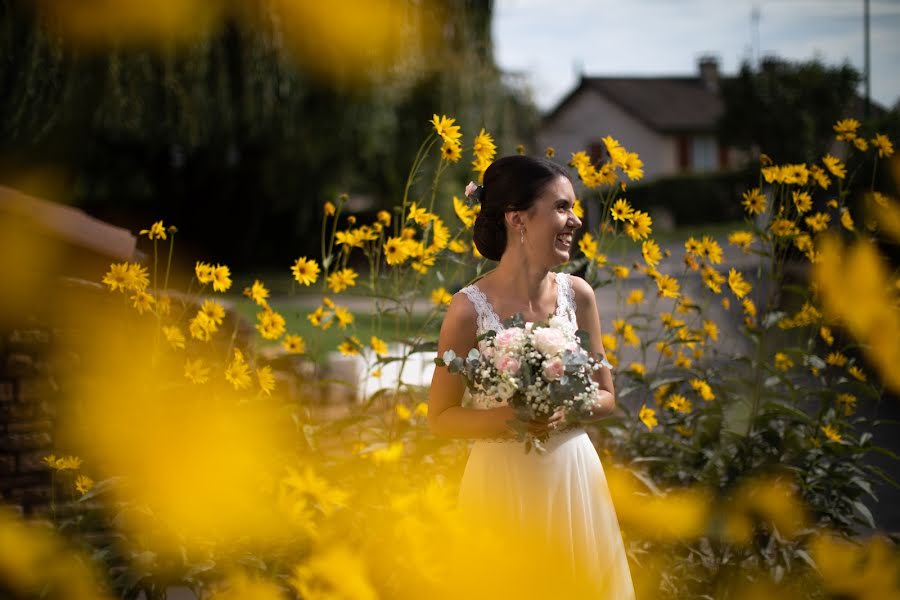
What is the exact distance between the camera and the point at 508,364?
199 centimetres

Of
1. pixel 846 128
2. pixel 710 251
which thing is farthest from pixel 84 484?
pixel 846 128

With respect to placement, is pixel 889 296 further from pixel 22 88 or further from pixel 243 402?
pixel 22 88

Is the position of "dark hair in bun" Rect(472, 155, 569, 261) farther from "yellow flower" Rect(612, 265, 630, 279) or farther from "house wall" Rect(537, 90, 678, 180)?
"house wall" Rect(537, 90, 678, 180)

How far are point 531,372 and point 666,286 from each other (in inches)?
48.0

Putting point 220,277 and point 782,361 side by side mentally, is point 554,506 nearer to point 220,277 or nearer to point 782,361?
point 220,277

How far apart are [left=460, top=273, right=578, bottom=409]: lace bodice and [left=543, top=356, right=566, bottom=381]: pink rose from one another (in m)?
0.14

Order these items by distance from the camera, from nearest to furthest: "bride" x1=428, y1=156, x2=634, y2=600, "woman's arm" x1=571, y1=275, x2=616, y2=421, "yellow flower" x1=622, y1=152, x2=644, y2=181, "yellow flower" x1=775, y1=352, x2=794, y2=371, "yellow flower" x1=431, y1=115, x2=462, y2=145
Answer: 1. "bride" x1=428, y1=156, x2=634, y2=600
2. "woman's arm" x1=571, y1=275, x2=616, y2=421
3. "yellow flower" x1=431, y1=115, x2=462, y2=145
4. "yellow flower" x1=622, y1=152, x2=644, y2=181
5. "yellow flower" x1=775, y1=352, x2=794, y2=371

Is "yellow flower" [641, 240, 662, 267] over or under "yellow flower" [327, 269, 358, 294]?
over

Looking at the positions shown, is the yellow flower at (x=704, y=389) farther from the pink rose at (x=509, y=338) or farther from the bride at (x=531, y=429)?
A: the pink rose at (x=509, y=338)

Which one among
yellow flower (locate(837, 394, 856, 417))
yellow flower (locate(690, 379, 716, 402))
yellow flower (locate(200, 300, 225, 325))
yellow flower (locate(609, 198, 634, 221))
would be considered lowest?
yellow flower (locate(837, 394, 856, 417))

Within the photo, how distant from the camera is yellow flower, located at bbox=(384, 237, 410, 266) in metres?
2.87

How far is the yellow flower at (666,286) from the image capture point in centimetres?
306

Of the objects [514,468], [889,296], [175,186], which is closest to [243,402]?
[514,468]

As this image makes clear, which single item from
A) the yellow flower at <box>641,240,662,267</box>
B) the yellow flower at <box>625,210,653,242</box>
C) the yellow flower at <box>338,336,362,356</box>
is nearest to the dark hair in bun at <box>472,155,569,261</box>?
the yellow flower at <box>625,210,653,242</box>
